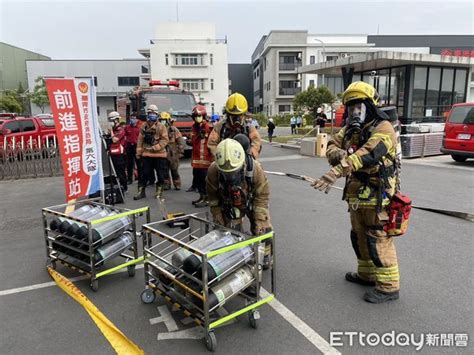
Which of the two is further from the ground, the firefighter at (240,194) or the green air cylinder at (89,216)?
the firefighter at (240,194)

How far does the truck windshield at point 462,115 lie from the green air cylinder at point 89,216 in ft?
36.4

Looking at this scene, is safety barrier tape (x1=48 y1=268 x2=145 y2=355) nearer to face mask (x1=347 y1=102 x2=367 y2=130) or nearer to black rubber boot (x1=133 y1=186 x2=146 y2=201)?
face mask (x1=347 y1=102 x2=367 y2=130)

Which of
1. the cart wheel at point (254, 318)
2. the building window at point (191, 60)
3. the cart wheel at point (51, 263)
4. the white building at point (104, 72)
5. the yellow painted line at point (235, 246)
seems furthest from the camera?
the white building at point (104, 72)

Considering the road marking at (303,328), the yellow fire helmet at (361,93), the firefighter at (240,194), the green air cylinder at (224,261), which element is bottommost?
the road marking at (303,328)

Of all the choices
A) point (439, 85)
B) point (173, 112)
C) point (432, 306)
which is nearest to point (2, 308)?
point (432, 306)

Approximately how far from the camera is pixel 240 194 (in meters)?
3.38

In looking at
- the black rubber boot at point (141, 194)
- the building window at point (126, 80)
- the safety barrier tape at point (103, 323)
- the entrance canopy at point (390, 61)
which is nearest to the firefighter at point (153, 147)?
the black rubber boot at point (141, 194)

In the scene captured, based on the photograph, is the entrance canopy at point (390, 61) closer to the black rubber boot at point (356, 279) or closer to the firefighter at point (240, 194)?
the black rubber boot at point (356, 279)

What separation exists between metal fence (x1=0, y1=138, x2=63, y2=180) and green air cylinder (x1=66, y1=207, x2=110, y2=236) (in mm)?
8210

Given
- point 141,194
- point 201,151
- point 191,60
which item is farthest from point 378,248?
point 191,60

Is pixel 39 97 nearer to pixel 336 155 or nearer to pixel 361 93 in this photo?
pixel 336 155

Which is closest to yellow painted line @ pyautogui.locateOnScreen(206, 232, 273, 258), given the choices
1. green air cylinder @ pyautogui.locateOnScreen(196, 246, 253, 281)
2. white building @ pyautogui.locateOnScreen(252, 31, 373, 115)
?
green air cylinder @ pyautogui.locateOnScreen(196, 246, 253, 281)

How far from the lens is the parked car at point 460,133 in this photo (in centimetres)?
1076

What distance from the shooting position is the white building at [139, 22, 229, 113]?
4519cm
